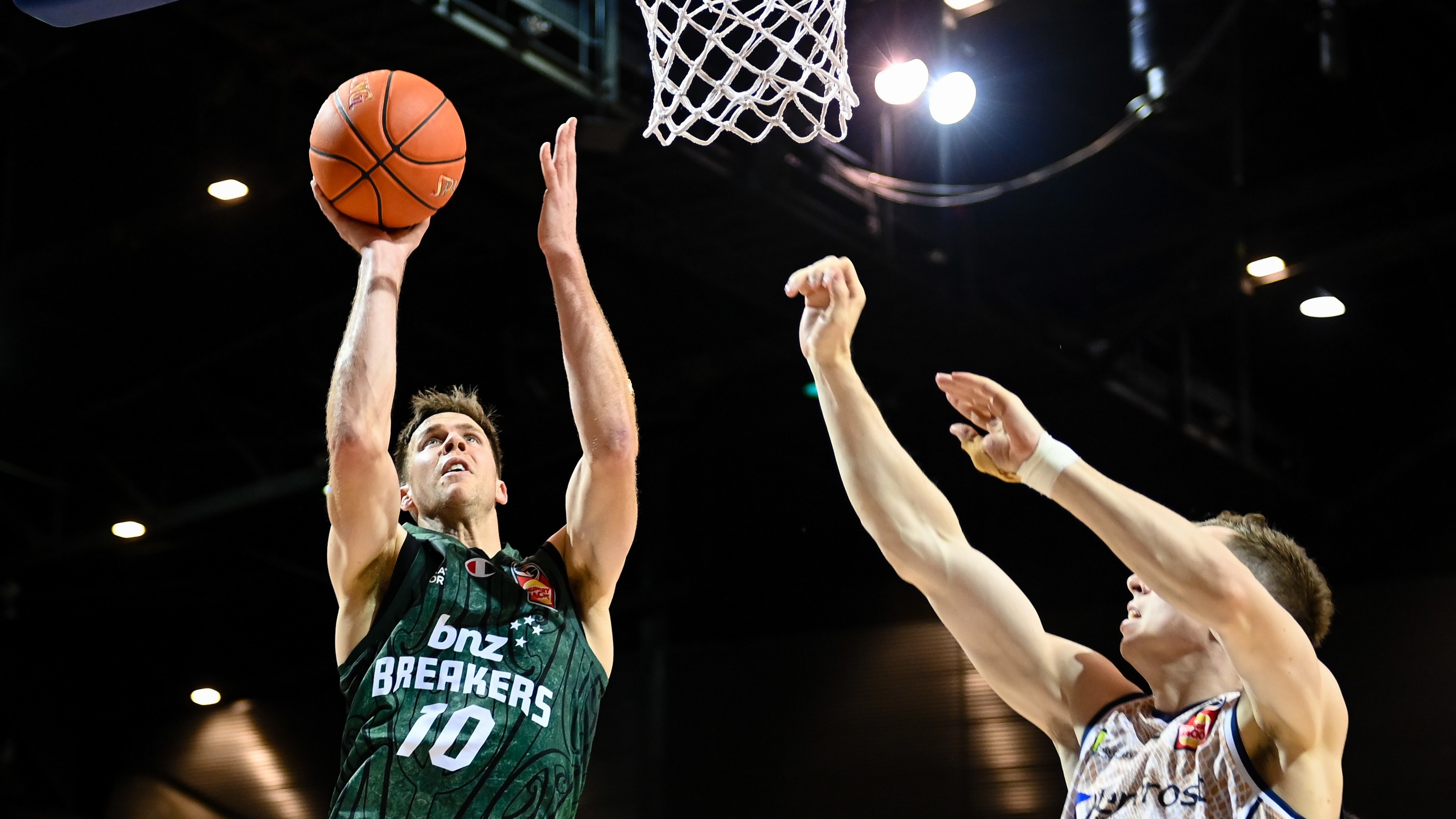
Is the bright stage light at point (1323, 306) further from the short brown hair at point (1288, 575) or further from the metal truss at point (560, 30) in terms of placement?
the short brown hair at point (1288, 575)

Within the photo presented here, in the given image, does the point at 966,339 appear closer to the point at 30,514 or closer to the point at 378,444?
the point at 378,444

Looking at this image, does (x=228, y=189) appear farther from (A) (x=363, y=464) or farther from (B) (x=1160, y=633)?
(B) (x=1160, y=633)

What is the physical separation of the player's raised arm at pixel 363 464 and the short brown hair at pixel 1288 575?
1.86 metres

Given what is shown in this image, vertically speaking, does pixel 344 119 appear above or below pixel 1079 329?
below

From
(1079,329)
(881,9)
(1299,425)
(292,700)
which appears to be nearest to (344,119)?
(881,9)

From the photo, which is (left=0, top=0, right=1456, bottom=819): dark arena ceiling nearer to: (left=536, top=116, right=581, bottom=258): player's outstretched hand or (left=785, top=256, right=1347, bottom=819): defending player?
(left=536, top=116, right=581, bottom=258): player's outstretched hand

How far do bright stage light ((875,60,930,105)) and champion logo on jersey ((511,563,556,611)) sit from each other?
404 centimetres

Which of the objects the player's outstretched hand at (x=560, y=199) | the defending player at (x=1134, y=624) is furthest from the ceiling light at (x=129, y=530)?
the defending player at (x=1134, y=624)

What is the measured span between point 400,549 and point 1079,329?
704 centimetres

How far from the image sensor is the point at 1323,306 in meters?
9.60

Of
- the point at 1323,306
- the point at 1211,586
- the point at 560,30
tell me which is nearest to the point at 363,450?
the point at 1211,586

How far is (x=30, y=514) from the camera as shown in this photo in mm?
12680

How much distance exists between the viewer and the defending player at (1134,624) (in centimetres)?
304

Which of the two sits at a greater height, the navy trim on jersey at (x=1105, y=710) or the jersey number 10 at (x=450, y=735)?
the navy trim on jersey at (x=1105, y=710)
